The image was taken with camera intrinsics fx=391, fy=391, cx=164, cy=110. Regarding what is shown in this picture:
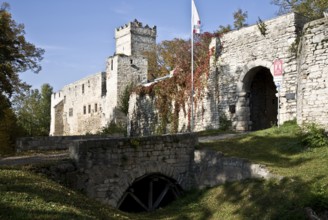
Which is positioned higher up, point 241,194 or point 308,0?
point 308,0

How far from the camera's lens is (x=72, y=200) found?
7.33 metres

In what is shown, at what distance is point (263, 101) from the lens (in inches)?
731

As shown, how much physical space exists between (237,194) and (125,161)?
3.42m

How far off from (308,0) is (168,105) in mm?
12859

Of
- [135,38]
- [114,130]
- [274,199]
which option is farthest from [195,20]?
[135,38]

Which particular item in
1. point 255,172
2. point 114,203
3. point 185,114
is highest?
point 185,114

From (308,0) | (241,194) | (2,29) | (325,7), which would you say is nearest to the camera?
A: (241,194)

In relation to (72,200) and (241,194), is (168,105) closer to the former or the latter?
(241,194)

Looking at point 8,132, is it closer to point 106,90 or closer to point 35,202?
Answer: point 106,90

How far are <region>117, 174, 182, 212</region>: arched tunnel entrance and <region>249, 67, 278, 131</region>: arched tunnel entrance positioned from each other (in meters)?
6.90

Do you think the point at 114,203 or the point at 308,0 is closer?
the point at 114,203

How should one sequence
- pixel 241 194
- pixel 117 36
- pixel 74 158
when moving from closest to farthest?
pixel 241 194, pixel 74 158, pixel 117 36

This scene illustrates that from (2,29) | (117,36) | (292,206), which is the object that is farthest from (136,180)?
(117,36)

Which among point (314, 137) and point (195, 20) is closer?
point (314, 137)
